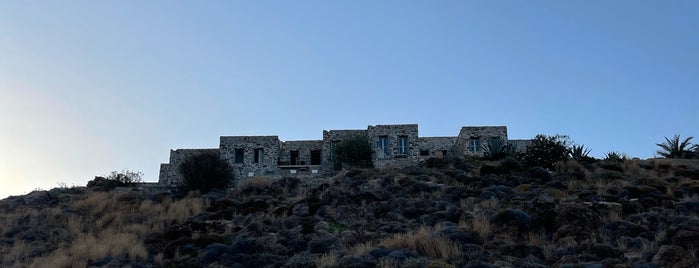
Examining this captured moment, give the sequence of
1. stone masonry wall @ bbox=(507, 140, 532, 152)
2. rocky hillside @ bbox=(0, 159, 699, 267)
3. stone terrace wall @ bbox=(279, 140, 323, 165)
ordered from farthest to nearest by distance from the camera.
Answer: stone terrace wall @ bbox=(279, 140, 323, 165), stone masonry wall @ bbox=(507, 140, 532, 152), rocky hillside @ bbox=(0, 159, 699, 267)

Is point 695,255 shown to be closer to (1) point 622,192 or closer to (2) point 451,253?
(2) point 451,253

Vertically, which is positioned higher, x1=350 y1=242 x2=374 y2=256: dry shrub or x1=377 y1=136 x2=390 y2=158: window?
x1=377 y1=136 x2=390 y2=158: window

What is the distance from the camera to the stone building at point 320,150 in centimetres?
4334

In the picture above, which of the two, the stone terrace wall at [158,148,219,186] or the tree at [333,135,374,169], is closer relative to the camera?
the tree at [333,135,374,169]

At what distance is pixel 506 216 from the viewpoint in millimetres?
20906

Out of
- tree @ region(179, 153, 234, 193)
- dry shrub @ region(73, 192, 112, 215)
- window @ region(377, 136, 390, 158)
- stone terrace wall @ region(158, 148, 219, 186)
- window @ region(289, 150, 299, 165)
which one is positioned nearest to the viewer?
dry shrub @ region(73, 192, 112, 215)

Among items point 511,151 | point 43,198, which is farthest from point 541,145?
point 43,198

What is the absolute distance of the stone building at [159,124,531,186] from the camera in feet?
142

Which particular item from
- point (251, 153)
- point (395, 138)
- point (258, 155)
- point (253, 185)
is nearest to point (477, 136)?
point (395, 138)

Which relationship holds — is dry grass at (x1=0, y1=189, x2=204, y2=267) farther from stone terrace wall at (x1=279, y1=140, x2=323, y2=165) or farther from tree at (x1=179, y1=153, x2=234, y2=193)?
stone terrace wall at (x1=279, y1=140, x2=323, y2=165)

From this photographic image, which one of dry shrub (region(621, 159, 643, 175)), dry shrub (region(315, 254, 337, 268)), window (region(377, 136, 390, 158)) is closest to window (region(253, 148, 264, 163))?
window (region(377, 136, 390, 158))

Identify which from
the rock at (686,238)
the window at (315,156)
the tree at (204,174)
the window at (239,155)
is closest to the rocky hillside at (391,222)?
the rock at (686,238)

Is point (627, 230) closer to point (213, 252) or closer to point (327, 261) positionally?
point (327, 261)

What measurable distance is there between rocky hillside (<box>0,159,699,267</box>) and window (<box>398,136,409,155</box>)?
8.65m
